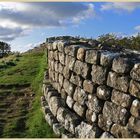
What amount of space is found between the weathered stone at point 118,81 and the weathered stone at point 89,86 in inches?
36.3

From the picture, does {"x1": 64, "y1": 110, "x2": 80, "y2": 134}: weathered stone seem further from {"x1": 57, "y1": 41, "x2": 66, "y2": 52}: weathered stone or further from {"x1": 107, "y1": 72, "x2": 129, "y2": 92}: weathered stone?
{"x1": 57, "y1": 41, "x2": 66, "y2": 52}: weathered stone

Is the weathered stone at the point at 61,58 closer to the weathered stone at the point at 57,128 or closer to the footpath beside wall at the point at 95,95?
the footpath beside wall at the point at 95,95

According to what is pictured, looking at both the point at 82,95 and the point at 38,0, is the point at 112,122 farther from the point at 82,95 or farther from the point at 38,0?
the point at 38,0

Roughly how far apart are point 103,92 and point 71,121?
1632 millimetres

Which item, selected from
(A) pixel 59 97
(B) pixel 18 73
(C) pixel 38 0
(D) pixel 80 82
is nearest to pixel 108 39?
(B) pixel 18 73

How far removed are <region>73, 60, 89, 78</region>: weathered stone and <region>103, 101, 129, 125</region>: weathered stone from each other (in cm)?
160

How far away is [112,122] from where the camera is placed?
11.3 metres

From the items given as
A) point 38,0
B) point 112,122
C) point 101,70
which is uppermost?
point 38,0

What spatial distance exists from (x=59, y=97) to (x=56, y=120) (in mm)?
1455

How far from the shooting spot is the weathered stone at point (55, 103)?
14616 mm

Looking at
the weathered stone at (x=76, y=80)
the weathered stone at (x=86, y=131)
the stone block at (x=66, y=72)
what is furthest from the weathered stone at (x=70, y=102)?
the weathered stone at (x=86, y=131)

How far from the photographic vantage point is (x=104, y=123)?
A: 1166 cm

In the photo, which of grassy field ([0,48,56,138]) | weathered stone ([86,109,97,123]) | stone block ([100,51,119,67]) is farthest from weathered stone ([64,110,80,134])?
stone block ([100,51,119,67])

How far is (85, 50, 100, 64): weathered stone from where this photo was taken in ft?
40.1
